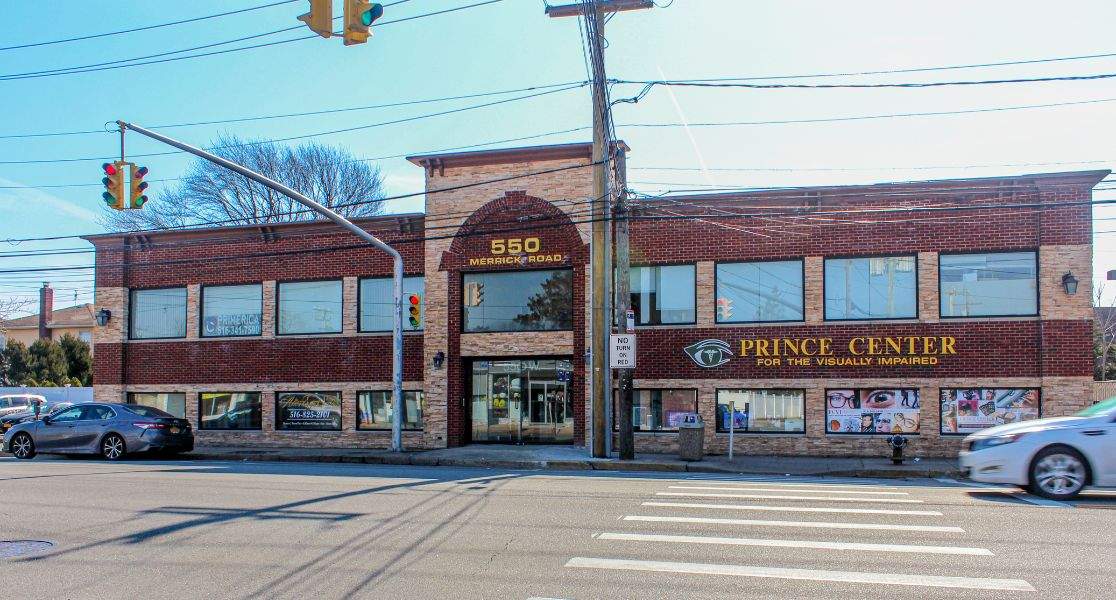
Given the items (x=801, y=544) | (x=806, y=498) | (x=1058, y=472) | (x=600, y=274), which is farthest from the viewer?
(x=600, y=274)

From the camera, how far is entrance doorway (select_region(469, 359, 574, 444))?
22328 millimetres

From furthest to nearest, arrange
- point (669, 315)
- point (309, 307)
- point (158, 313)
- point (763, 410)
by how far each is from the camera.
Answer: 1. point (158, 313)
2. point (309, 307)
3. point (669, 315)
4. point (763, 410)

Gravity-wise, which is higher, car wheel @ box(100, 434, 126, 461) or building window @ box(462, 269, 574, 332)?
building window @ box(462, 269, 574, 332)

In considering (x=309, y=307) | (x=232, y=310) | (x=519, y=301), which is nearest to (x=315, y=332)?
(x=309, y=307)

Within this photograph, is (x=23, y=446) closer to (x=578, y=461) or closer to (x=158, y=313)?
(x=158, y=313)

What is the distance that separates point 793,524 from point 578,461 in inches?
356

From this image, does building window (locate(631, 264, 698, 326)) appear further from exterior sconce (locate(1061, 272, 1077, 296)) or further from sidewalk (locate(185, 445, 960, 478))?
exterior sconce (locate(1061, 272, 1077, 296))

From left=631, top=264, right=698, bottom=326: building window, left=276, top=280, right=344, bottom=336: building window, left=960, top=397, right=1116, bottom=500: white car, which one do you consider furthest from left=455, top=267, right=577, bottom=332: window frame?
left=960, top=397, right=1116, bottom=500: white car

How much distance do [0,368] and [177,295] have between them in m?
29.0

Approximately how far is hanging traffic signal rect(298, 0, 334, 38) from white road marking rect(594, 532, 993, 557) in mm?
6205

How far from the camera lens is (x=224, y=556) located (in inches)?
342

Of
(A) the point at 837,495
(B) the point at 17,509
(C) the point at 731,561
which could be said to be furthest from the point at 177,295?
(C) the point at 731,561

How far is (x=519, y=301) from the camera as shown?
74.1 ft

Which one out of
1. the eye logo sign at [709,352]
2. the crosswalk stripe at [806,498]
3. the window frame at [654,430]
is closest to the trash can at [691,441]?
the window frame at [654,430]
